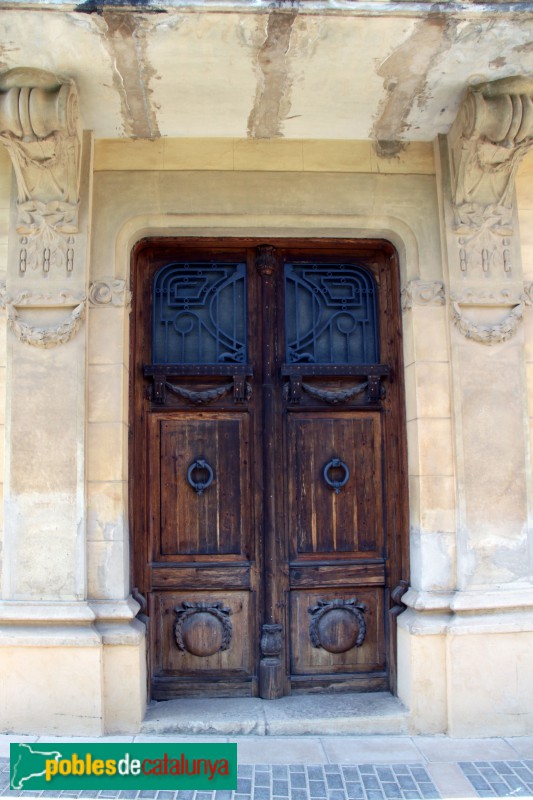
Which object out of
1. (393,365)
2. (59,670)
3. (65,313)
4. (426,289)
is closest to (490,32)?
(426,289)

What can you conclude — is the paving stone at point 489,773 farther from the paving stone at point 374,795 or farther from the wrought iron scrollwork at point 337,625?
the wrought iron scrollwork at point 337,625

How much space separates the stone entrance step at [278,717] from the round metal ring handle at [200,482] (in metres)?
1.47

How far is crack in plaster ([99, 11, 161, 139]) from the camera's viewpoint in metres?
3.69

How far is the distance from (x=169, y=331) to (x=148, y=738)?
2.74m

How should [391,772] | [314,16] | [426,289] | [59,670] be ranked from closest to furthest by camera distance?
[314,16]
[391,772]
[59,670]
[426,289]

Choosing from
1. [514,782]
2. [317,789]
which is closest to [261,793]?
[317,789]

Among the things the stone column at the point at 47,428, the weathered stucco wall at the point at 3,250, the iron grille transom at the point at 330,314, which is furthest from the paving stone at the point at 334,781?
the iron grille transom at the point at 330,314

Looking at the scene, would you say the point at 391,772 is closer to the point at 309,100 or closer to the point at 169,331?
the point at 169,331

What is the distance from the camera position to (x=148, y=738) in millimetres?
4324

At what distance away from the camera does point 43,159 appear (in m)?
4.45

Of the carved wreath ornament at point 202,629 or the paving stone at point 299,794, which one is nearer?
the paving stone at point 299,794

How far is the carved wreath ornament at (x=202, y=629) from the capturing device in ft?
16.0

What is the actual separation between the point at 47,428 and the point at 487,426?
293cm

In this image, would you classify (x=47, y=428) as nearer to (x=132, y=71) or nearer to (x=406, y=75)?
(x=132, y=71)
